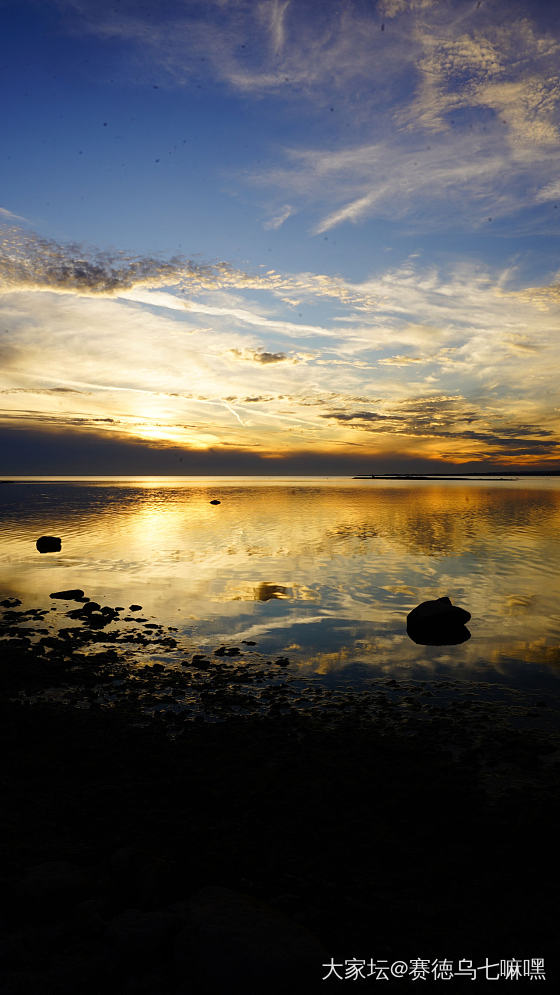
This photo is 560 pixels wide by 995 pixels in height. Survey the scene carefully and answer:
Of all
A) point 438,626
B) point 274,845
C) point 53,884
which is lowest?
point 438,626

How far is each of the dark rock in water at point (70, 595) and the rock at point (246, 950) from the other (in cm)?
2253

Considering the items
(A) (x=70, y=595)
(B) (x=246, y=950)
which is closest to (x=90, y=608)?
(A) (x=70, y=595)

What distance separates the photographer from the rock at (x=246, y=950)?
16.4 ft

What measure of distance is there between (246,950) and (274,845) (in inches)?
115

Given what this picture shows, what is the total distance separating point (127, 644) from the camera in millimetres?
19000

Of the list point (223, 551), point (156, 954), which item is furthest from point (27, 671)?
point (223, 551)

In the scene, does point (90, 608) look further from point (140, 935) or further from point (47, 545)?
point (140, 935)

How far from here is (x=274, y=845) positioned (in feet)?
26.3

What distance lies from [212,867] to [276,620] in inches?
594

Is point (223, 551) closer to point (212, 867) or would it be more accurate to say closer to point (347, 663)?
point (347, 663)

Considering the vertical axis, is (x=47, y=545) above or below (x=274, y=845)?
above

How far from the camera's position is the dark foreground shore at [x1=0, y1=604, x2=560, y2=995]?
5.42 meters

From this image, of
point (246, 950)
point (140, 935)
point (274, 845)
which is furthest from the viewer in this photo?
point (274, 845)

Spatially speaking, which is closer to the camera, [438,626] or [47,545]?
[438,626]
